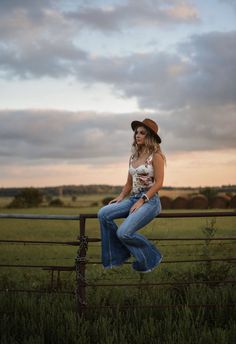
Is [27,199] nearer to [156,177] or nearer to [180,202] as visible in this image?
[180,202]

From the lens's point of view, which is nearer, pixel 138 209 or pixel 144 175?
pixel 138 209

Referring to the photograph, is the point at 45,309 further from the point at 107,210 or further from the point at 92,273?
the point at 92,273

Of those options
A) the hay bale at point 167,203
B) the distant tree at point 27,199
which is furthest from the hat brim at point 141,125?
the distant tree at point 27,199

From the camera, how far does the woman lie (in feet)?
16.0

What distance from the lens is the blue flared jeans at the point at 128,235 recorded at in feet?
16.0

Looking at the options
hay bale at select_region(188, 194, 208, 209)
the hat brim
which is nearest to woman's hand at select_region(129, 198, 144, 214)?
the hat brim

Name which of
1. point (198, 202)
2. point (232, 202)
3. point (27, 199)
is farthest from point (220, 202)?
point (27, 199)

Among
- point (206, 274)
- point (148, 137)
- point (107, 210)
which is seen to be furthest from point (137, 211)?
point (206, 274)

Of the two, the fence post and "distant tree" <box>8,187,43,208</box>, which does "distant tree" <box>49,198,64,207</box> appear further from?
the fence post

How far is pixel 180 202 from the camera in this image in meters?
33.9

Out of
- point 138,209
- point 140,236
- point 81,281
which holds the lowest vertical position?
point 81,281

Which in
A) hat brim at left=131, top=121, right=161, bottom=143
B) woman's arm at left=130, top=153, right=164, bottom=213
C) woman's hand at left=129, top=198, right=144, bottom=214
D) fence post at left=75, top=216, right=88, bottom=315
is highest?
hat brim at left=131, top=121, right=161, bottom=143

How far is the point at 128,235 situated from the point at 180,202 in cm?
2934

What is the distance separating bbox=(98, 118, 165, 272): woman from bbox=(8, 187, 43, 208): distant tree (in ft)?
129
